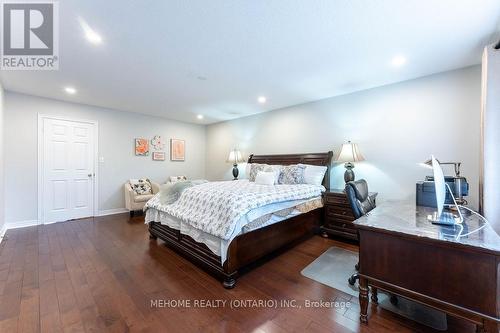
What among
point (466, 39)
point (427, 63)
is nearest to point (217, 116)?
point (427, 63)

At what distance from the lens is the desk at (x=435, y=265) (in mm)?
1202

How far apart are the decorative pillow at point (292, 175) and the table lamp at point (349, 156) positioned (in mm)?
729

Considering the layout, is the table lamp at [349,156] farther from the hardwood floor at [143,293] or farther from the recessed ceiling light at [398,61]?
the recessed ceiling light at [398,61]

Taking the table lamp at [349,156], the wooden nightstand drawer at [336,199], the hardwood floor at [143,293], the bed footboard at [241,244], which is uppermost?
the table lamp at [349,156]

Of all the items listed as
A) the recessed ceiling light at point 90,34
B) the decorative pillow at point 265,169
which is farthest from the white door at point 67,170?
the decorative pillow at point 265,169

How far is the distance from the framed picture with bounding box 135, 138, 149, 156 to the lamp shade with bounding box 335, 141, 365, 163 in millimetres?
4812

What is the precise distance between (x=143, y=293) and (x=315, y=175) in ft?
10.3

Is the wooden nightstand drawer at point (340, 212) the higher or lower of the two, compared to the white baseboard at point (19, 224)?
higher

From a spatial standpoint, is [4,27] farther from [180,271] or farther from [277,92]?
[277,92]

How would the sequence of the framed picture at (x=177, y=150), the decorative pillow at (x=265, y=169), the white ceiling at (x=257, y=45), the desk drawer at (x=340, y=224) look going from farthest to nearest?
the framed picture at (x=177, y=150) < the decorative pillow at (x=265, y=169) < the desk drawer at (x=340, y=224) < the white ceiling at (x=257, y=45)

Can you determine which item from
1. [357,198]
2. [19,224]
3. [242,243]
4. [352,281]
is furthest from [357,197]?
[19,224]

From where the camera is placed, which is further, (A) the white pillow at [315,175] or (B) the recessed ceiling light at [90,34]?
(A) the white pillow at [315,175]

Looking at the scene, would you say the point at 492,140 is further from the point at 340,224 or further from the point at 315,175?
the point at 315,175

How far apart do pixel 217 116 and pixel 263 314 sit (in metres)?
4.98
